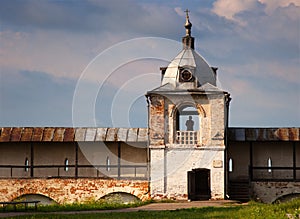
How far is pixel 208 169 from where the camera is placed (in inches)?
1080

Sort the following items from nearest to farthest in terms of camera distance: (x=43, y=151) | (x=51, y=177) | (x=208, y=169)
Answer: (x=208, y=169), (x=51, y=177), (x=43, y=151)

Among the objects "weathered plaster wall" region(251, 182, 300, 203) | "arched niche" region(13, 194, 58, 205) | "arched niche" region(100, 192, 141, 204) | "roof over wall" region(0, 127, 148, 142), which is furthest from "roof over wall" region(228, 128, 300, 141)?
"arched niche" region(13, 194, 58, 205)

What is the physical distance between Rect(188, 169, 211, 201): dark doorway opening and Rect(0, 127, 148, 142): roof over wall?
291cm

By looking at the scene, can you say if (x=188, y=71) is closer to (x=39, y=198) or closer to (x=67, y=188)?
(x=67, y=188)

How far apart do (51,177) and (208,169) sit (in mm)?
7059

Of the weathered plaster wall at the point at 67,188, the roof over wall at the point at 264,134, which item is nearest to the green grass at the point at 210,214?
the weathered plaster wall at the point at 67,188

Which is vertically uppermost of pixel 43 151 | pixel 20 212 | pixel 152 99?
pixel 152 99

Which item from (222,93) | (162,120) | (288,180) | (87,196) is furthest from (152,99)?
(288,180)

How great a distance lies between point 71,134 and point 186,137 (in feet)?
19.1

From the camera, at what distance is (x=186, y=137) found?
90.9 feet

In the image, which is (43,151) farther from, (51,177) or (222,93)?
(222,93)

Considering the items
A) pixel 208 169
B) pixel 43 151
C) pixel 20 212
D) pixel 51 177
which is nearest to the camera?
pixel 20 212

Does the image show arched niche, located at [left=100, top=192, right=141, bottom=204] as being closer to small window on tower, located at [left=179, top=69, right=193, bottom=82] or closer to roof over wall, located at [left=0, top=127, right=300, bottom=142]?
roof over wall, located at [left=0, top=127, right=300, bottom=142]

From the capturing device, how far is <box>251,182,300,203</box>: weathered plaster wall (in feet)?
94.1
